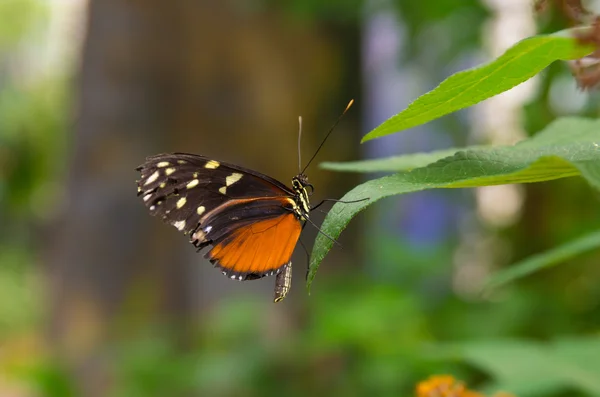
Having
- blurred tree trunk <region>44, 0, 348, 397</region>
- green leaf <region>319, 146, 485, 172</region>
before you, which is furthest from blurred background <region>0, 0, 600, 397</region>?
green leaf <region>319, 146, 485, 172</region>

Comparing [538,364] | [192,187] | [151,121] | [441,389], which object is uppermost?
[151,121]

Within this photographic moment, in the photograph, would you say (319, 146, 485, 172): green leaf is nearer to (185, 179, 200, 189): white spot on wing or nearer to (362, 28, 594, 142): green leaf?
(362, 28, 594, 142): green leaf

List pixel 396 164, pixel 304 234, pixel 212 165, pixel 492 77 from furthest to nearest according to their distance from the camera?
pixel 304 234
pixel 212 165
pixel 396 164
pixel 492 77

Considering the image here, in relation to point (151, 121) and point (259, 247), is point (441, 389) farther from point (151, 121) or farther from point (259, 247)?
point (151, 121)

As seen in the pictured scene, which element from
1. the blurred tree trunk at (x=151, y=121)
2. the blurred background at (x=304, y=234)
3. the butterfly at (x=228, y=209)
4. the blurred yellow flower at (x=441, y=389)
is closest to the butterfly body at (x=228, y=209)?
the butterfly at (x=228, y=209)

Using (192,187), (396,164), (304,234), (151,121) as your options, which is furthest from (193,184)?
(151,121)

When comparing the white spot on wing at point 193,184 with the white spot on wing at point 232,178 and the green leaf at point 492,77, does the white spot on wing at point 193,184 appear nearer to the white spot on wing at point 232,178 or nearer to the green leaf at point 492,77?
the white spot on wing at point 232,178

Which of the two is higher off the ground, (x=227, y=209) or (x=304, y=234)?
(x=227, y=209)
